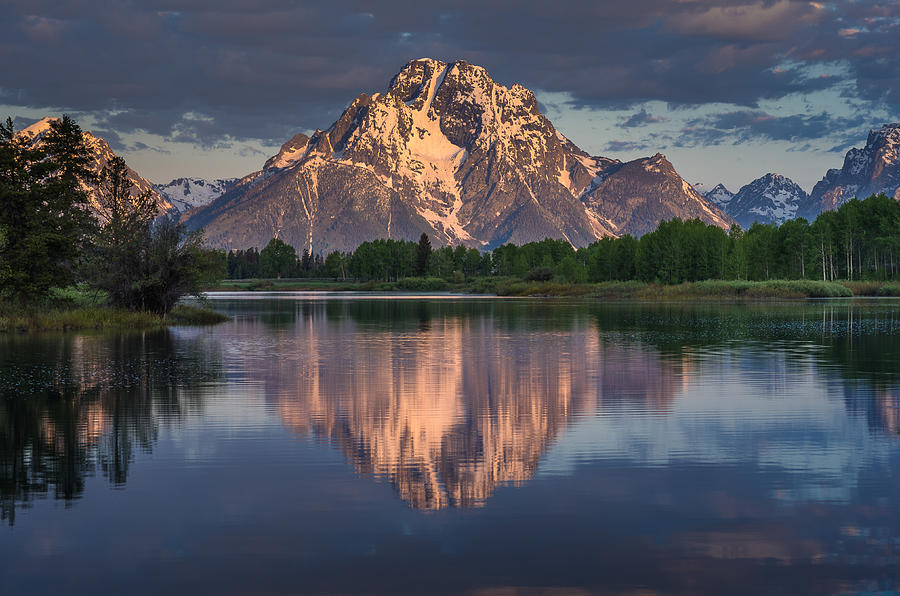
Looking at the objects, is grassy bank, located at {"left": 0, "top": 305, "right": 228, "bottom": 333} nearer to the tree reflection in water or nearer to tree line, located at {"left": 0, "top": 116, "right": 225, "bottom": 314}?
tree line, located at {"left": 0, "top": 116, "right": 225, "bottom": 314}

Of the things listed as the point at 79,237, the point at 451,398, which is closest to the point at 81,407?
the point at 451,398

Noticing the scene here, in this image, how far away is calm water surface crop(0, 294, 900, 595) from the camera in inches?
460

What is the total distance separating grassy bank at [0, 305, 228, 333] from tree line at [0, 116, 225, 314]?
1.33m

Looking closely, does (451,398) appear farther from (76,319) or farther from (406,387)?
(76,319)

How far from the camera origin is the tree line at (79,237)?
202 feet

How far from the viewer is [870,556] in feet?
39.7

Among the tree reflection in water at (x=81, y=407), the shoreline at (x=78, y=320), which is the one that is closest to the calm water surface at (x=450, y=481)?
the tree reflection in water at (x=81, y=407)

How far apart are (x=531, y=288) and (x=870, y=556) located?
187 meters

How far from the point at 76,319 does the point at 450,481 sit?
55862 mm

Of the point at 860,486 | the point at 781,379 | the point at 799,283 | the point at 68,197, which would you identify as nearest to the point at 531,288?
the point at 799,283

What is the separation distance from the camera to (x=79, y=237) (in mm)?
68625

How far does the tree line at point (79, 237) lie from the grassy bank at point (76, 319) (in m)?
1.33

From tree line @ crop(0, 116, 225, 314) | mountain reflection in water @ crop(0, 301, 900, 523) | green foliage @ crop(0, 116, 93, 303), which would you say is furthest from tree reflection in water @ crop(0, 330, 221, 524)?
tree line @ crop(0, 116, 225, 314)

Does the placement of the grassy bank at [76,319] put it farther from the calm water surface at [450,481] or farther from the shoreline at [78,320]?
the calm water surface at [450,481]
